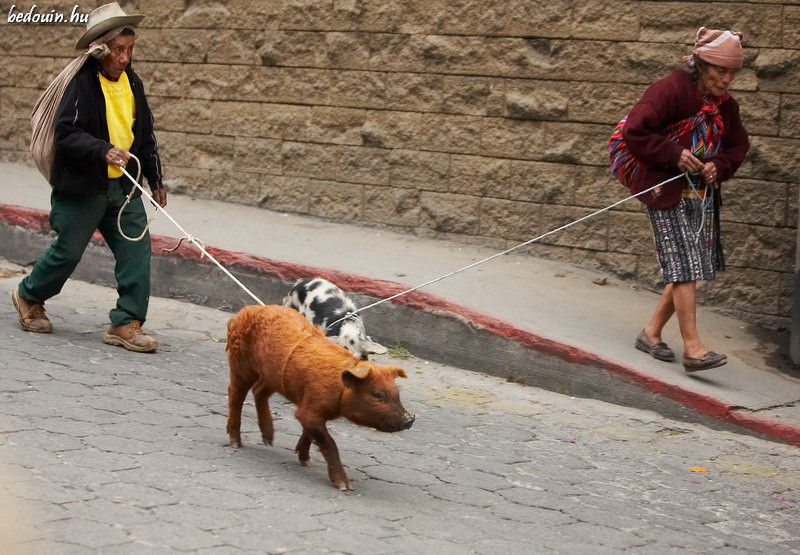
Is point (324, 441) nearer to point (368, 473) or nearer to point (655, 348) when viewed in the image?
point (368, 473)

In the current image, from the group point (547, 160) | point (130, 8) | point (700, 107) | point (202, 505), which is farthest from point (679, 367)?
point (130, 8)

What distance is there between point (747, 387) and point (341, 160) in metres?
4.17

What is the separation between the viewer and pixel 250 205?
10.2 metres

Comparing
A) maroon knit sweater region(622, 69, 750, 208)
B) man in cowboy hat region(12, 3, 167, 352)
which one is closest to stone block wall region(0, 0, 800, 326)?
maroon knit sweater region(622, 69, 750, 208)

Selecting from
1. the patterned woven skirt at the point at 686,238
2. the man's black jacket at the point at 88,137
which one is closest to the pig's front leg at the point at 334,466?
the man's black jacket at the point at 88,137

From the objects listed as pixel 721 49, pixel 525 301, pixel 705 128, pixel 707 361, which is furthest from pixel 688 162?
pixel 525 301

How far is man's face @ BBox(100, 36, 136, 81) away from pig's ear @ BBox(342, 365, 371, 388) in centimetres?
311

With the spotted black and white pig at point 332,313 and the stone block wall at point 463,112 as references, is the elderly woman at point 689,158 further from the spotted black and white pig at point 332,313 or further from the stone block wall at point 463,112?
the spotted black and white pig at point 332,313

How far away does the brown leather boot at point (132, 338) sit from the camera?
7070 millimetres

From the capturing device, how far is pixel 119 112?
275 inches

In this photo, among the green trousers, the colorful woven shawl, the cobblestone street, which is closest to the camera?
the cobblestone street

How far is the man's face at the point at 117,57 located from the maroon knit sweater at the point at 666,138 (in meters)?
3.08

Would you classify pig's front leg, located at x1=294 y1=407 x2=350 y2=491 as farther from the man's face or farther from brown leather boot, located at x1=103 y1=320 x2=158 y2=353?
the man's face

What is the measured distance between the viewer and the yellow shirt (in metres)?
6.93
